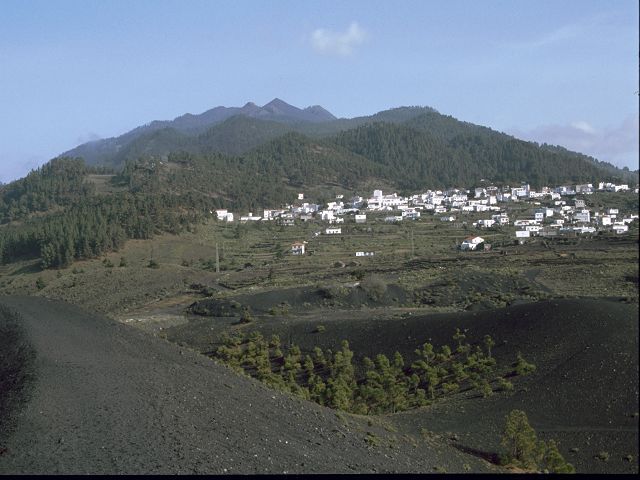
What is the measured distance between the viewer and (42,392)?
7.82 meters

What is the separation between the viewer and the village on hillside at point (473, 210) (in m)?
37.8

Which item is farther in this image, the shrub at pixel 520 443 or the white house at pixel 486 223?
the white house at pixel 486 223

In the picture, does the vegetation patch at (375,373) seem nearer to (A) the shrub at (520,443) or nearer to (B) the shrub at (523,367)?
(B) the shrub at (523,367)

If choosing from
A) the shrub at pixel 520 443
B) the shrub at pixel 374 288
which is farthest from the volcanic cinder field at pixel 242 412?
the shrub at pixel 374 288

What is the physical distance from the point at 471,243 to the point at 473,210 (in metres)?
20.6

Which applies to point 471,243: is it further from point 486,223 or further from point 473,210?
point 473,210

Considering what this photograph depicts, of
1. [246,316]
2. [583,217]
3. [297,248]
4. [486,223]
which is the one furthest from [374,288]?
[486,223]

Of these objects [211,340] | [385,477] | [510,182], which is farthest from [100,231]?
[510,182]

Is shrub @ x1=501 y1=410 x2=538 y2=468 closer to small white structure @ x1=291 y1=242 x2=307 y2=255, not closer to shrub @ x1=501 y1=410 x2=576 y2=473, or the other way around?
shrub @ x1=501 y1=410 x2=576 y2=473

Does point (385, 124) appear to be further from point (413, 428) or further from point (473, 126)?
point (413, 428)

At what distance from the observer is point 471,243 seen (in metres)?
37.6

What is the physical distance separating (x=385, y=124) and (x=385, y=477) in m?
96.8

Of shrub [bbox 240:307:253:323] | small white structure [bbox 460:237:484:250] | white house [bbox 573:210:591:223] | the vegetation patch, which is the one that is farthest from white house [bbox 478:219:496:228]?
the vegetation patch

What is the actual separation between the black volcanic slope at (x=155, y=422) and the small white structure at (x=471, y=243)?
90.6 ft
